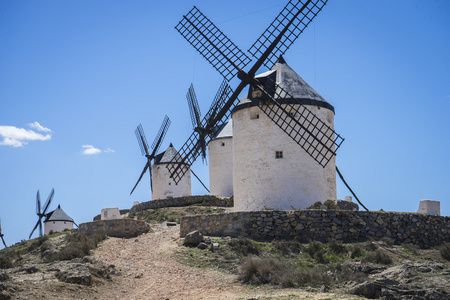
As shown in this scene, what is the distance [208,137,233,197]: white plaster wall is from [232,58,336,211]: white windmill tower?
1203cm

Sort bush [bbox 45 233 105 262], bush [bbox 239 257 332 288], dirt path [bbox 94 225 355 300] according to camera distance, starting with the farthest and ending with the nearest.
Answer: bush [bbox 45 233 105 262] → bush [bbox 239 257 332 288] → dirt path [bbox 94 225 355 300]

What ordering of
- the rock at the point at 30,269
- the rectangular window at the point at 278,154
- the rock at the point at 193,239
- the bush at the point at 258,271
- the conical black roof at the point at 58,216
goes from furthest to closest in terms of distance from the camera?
the conical black roof at the point at 58,216
the rectangular window at the point at 278,154
the rock at the point at 193,239
the rock at the point at 30,269
the bush at the point at 258,271

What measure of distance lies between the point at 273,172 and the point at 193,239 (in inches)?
199

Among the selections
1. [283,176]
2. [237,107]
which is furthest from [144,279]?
[237,107]

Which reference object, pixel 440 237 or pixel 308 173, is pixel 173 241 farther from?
pixel 440 237

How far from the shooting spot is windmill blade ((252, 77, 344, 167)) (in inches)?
758

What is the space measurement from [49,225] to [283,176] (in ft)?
89.0

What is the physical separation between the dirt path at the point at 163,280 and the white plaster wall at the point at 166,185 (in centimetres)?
1869

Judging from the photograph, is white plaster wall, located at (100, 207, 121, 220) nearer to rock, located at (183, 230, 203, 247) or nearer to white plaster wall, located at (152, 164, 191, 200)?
rock, located at (183, 230, 203, 247)

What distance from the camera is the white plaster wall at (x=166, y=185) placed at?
35.6 m

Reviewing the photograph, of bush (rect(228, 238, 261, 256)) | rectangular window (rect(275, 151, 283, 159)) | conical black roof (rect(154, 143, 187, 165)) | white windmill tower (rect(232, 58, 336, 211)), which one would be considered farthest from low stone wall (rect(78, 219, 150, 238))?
conical black roof (rect(154, 143, 187, 165))

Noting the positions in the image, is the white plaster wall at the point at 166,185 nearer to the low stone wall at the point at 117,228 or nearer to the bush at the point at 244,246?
the low stone wall at the point at 117,228

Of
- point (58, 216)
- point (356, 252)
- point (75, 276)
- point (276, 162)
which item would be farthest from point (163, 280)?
point (58, 216)

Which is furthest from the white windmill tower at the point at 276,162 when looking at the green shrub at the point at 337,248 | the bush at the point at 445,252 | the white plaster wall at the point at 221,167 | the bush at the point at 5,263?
the white plaster wall at the point at 221,167
